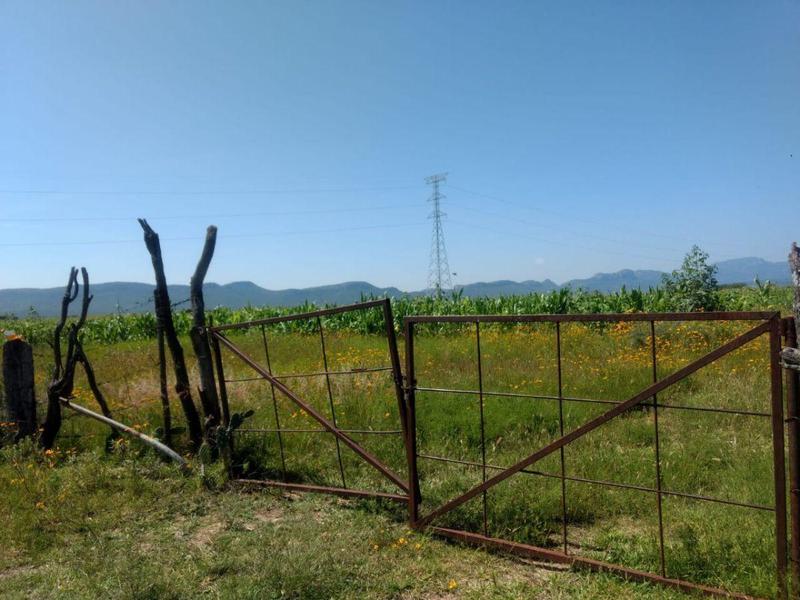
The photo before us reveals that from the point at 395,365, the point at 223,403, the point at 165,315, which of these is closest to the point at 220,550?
the point at 395,365

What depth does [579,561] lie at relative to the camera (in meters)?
3.49

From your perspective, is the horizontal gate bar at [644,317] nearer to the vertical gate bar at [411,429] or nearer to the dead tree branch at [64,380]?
the vertical gate bar at [411,429]

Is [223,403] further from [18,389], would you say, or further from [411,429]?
→ [18,389]

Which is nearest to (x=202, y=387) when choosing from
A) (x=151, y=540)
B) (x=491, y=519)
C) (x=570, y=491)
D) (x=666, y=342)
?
(x=151, y=540)

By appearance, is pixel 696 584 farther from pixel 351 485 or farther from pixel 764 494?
pixel 351 485

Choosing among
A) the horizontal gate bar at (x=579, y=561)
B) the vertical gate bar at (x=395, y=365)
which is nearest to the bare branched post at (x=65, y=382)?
the vertical gate bar at (x=395, y=365)

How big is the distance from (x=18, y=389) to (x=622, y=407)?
6673 mm

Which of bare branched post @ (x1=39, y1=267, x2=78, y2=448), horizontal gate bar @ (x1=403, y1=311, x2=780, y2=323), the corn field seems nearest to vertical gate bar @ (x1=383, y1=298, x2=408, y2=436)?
horizontal gate bar @ (x1=403, y1=311, x2=780, y2=323)

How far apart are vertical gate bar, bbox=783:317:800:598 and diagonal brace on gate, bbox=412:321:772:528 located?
0.36 ft

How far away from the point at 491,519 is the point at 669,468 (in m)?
1.85

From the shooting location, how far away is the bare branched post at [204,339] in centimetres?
561

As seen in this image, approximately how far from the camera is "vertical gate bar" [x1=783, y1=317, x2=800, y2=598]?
110 inches

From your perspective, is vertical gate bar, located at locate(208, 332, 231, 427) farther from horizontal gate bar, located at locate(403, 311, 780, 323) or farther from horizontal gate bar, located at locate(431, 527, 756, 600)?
horizontal gate bar, located at locate(431, 527, 756, 600)

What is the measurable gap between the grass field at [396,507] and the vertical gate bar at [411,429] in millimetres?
200
